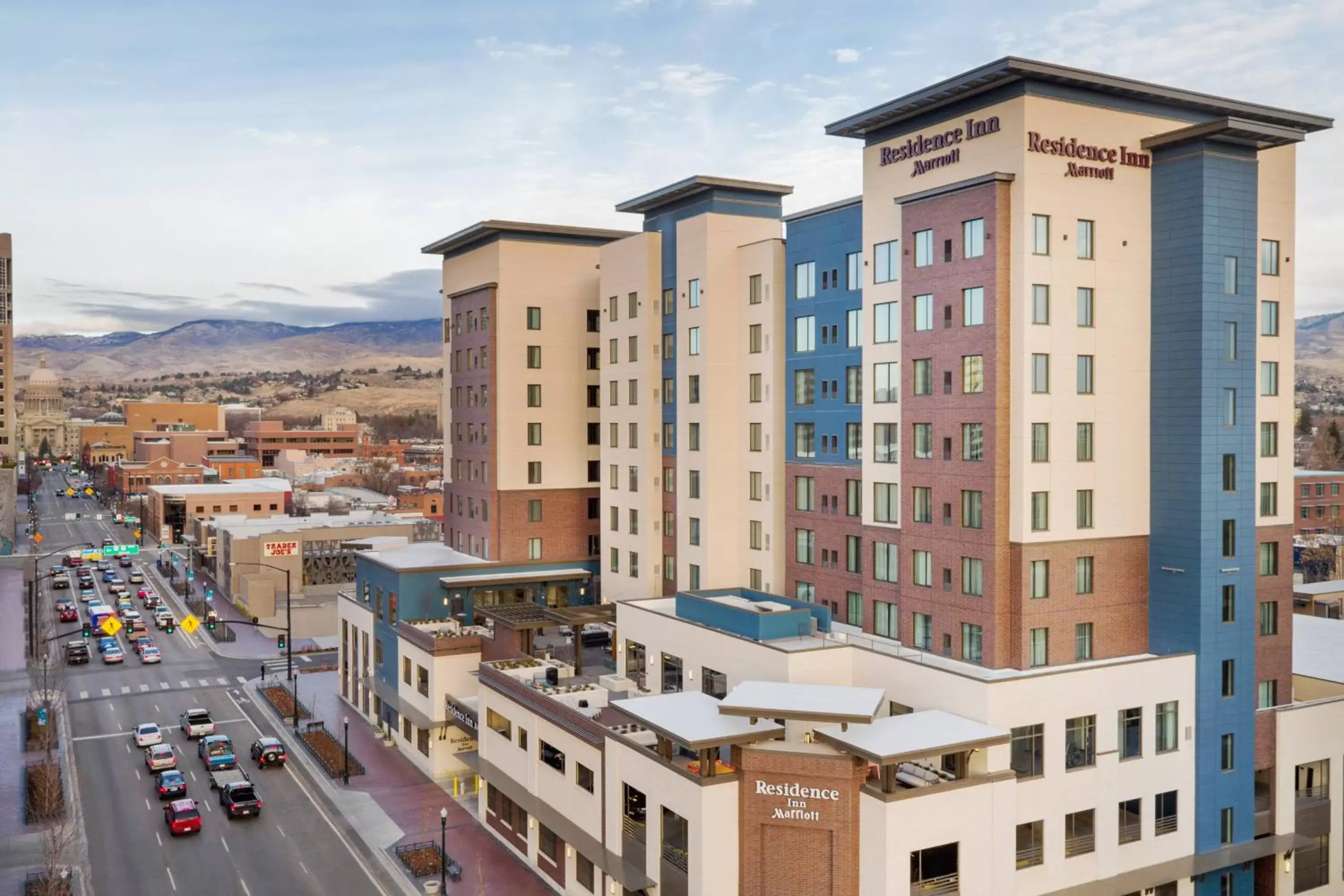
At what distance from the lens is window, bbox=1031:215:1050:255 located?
44.1m

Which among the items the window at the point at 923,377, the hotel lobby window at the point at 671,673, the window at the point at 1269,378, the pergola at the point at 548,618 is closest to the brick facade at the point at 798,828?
the hotel lobby window at the point at 671,673

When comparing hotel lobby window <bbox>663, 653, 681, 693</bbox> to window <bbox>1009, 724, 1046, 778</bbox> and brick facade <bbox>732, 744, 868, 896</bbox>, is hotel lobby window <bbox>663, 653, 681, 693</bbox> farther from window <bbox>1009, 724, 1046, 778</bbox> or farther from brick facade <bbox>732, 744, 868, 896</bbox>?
window <bbox>1009, 724, 1046, 778</bbox>

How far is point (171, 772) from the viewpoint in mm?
61312

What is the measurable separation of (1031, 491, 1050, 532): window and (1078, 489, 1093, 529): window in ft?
5.94

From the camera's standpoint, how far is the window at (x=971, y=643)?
148 ft

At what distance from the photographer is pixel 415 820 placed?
57.9 meters

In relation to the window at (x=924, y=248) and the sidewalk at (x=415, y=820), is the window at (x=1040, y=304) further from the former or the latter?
the sidewalk at (x=415, y=820)

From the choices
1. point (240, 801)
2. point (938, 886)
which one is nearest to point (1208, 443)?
point (938, 886)

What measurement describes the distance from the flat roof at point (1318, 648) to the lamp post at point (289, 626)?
2406 inches

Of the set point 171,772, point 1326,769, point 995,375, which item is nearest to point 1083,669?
point 995,375

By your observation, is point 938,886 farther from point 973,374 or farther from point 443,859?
point 443,859

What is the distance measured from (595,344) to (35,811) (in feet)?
143

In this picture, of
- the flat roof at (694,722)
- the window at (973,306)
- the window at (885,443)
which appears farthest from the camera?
the window at (885,443)

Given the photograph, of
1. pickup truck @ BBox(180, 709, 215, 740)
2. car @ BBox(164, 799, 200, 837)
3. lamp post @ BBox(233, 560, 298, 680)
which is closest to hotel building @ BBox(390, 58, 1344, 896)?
car @ BBox(164, 799, 200, 837)
